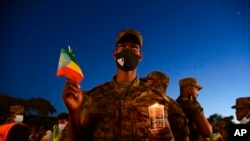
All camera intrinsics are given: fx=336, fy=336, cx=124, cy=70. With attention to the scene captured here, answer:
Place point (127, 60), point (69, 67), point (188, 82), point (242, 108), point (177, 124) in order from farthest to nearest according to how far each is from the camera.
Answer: point (242, 108) → point (188, 82) → point (127, 60) → point (177, 124) → point (69, 67)

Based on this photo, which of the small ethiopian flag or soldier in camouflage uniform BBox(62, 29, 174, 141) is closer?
the small ethiopian flag

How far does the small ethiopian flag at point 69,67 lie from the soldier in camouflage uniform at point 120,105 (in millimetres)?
Result: 181

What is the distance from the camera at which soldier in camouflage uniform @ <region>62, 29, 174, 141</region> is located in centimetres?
303

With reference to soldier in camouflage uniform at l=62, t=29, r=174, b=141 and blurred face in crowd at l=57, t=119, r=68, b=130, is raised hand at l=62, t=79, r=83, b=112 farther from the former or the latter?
blurred face in crowd at l=57, t=119, r=68, b=130

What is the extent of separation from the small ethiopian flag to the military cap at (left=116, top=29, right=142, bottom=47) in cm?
90

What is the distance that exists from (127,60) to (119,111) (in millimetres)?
508

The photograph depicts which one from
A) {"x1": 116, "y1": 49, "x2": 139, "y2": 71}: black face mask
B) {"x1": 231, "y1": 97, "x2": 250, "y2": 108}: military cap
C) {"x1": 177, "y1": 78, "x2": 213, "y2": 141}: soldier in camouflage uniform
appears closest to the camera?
{"x1": 116, "y1": 49, "x2": 139, "y2": 71}: black face mask

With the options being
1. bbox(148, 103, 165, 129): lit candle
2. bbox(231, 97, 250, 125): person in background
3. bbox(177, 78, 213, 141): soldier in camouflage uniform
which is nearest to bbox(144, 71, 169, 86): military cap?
bbox(177, 78, 213, 141): soldier in camouflage uniform

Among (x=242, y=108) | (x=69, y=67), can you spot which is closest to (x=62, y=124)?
(x=242, y=108)

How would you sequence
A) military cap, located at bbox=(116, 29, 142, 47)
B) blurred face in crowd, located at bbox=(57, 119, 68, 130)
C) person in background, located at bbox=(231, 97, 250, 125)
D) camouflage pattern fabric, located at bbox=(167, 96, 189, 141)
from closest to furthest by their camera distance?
camouflage pattern fabric, located at bbox=(167, 96, 189, 141) < military cap, located at bbox=(116, 29, 142, 47) < person in background, located at bbox=(231, 97, 250, 125) < blurred face in crowd, located at bbox=(57, 119, 68, 130)

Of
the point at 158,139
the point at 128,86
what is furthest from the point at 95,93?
the point at 158,139

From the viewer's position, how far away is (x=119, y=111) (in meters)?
3.17

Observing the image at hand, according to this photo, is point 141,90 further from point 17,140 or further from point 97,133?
point 17,140

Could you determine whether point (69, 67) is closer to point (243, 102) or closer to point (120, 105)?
point (120, 105)
